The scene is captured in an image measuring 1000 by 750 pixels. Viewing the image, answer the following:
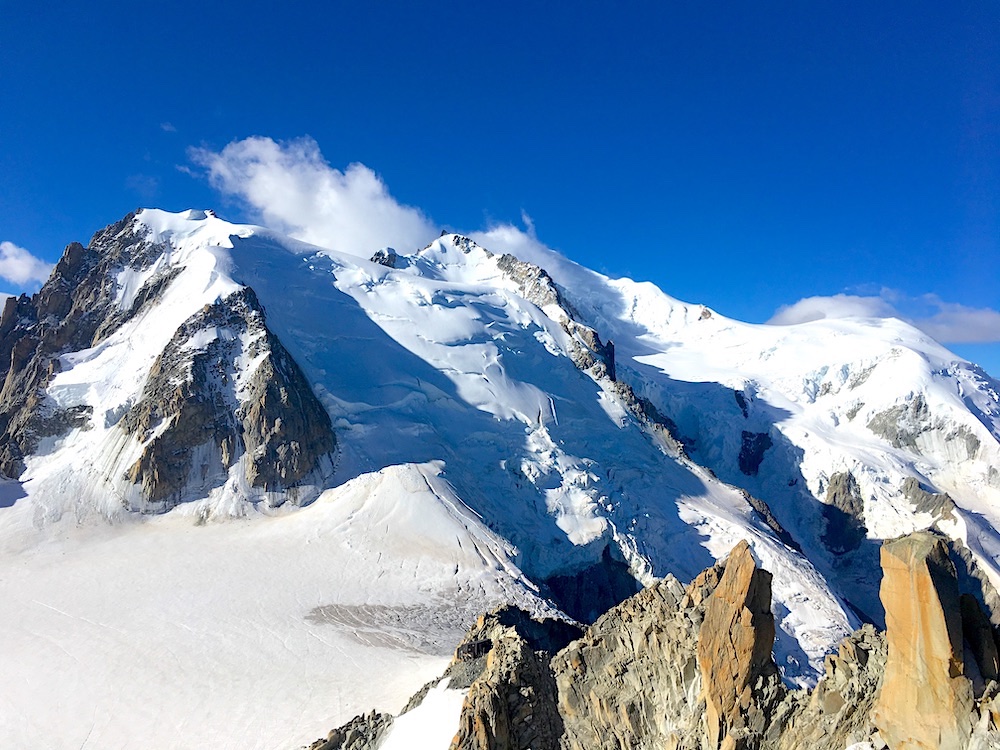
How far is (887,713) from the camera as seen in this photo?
1123 centimetres

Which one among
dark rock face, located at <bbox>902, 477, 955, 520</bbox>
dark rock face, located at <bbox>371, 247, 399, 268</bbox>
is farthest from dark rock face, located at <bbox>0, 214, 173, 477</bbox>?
dark rock face, located at <bbox>902, 477, 955, 520</bbox>

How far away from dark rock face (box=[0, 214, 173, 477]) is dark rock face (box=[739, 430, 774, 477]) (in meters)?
85.6

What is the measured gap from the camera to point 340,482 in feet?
212

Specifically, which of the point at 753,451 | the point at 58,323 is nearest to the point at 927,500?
the point at 753,451

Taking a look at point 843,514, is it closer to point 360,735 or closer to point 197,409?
point 197,409

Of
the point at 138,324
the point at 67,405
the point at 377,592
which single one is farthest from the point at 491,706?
the point at 138,324

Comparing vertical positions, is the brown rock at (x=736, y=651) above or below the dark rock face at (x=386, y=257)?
below

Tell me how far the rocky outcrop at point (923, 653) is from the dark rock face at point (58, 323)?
233ft

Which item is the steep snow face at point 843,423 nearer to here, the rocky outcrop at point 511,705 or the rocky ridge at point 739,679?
the rocky ridge at point 739,679

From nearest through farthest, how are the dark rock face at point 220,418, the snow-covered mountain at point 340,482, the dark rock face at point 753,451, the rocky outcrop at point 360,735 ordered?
the rocky outcrop at point 360,735 → the snow-covered mountain at point 340,482 → the dark rock face at point 220,418 → the dark rock face at point 753,451

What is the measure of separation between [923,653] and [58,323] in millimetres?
89811

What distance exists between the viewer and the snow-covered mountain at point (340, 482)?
131ft

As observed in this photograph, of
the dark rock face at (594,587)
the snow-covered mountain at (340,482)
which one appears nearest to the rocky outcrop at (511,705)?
the snow-covered mountain at (340,482)

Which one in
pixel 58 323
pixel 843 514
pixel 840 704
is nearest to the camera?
pixel 840 704
